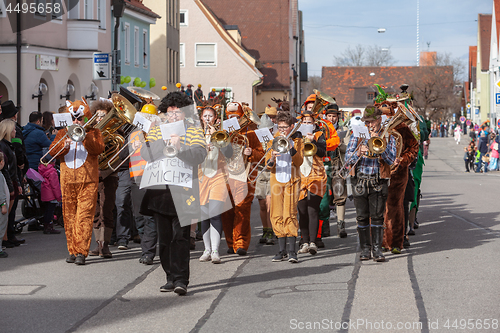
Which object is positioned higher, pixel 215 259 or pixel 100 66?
pixel 100 66

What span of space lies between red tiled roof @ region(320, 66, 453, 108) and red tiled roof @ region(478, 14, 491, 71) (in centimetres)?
927

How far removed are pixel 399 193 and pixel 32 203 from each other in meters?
5.96

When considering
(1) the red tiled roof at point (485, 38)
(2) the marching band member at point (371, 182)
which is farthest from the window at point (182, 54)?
(2) the marching band member at point (371, 182)

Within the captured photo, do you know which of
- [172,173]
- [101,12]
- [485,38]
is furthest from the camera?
[485,38]

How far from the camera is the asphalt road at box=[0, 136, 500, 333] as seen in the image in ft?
18.9

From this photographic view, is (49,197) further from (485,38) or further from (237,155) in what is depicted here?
(485,38)

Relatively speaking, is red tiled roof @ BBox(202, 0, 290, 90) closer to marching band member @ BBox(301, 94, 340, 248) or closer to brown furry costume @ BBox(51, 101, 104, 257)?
marching band member @ BBox(301, 94, 340, 248)

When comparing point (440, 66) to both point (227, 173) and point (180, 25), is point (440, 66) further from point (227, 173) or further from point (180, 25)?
point (227, 173)

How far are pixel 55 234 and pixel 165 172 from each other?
5059 millimetres

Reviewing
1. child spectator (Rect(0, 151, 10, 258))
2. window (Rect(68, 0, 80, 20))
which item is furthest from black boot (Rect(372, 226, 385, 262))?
window (Rect(68, 0, 80, 20))

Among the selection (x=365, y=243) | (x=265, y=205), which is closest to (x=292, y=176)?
(x=365, y=243)

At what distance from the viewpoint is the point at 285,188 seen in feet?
28.3

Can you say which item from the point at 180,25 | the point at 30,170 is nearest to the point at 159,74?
the point at 180,25

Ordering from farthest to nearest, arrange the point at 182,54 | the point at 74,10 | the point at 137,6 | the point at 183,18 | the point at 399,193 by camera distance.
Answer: the point at 182,54
the point at 183,18
the point at 137,6
the point at 74,10
the point at 399,193
